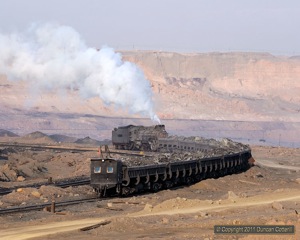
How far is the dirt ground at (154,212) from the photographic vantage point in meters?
28.5

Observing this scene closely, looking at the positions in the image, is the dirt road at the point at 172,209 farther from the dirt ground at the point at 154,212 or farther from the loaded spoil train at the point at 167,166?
the loaded spoil train at the point at 167,166

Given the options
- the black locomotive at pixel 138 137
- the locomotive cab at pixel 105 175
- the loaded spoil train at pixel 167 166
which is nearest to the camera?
the locomotive cab at pixel 105 175

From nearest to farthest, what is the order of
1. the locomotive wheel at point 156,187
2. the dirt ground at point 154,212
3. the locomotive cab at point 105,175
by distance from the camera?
the dirt ground at point 154,212 < the locomotive cab at point 105,175 < the locomotive wheel at point 156,187

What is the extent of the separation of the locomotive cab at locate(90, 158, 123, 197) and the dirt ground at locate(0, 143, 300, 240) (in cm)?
156

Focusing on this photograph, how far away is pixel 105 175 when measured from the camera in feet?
146

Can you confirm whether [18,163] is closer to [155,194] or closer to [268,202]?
[155,194]

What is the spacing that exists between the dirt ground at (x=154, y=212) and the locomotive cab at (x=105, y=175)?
1564 mm

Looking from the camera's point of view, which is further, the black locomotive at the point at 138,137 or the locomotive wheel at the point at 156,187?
the black locomotive at the point at 138,137

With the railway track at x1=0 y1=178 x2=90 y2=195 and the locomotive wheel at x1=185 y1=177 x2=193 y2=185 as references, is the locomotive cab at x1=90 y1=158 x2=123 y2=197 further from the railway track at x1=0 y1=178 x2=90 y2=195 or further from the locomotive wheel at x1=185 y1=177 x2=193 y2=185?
the locomotive wheel at x1=185 y1=177 x2=193 y2=185

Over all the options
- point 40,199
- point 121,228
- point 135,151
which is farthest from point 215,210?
point 135,151

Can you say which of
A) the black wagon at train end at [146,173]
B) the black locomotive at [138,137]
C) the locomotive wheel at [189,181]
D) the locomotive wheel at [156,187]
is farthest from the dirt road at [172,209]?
the black locomotive at [138,137]

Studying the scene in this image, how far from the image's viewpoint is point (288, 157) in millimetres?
99938

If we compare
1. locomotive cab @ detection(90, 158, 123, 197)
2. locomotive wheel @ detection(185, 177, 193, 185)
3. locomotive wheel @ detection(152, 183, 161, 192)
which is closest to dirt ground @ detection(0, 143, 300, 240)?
locomotive wheel @ detection(185, 177, 193, 185)

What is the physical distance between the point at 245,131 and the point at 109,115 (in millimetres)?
34638
